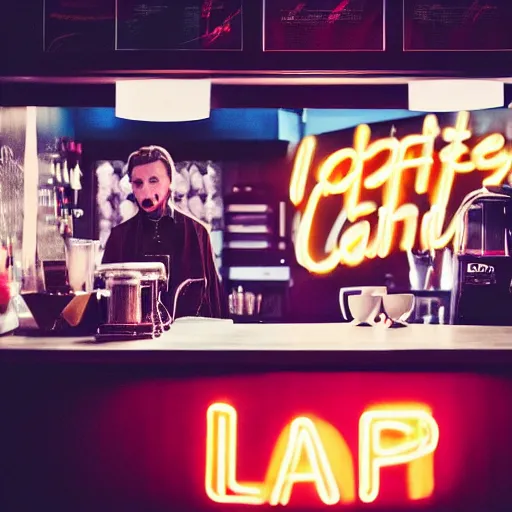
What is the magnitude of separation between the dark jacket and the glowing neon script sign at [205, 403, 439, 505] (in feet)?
6.92

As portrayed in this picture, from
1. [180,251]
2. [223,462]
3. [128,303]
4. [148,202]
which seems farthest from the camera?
[180,251]

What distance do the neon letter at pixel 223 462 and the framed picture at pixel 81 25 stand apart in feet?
5.59

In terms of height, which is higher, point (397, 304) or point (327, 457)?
point (397, 304)

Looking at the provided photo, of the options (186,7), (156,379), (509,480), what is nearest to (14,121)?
(186,7)

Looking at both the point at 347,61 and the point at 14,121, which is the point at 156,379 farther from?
the point at 14,121

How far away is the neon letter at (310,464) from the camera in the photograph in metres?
2.54

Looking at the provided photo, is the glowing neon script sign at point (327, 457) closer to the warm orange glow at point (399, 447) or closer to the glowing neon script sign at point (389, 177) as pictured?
the warm orange glow at point (399, 447)

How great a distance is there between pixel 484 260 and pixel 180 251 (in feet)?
7.92

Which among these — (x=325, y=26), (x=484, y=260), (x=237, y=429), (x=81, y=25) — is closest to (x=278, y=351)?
(x=237, y=429)

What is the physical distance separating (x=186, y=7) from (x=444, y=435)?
7.18 ft

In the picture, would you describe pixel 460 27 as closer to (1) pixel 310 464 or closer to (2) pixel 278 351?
(2) pixel 278 351

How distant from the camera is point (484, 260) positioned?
128 inches

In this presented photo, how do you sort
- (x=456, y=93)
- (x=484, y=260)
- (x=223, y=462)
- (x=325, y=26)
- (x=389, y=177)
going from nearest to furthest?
1. (x=223, y=462)
2. (x=325, y=26)
3. (x=456, y=93)
4. (x=484, y=260)
5. (x=389, y=177)

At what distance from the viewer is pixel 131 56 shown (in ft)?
9.43
